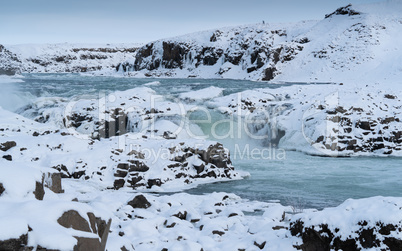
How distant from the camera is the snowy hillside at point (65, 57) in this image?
452 ft

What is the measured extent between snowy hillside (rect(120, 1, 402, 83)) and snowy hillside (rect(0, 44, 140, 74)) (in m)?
47.4

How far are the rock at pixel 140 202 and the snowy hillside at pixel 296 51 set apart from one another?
38537 mm

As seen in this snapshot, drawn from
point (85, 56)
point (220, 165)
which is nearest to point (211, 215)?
point (220, 165)

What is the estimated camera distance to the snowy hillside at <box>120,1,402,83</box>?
55.7 meters

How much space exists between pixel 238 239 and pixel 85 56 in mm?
163009

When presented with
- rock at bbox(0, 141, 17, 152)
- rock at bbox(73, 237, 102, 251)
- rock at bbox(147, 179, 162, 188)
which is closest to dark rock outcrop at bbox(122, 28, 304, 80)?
rock at bbox(147, 179, 162, 188)

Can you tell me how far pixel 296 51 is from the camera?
67.7 metres

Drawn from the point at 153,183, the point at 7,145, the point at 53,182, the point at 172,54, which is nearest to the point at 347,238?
the point at 53,182

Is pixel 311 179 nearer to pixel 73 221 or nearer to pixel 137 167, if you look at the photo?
pixel 137 167

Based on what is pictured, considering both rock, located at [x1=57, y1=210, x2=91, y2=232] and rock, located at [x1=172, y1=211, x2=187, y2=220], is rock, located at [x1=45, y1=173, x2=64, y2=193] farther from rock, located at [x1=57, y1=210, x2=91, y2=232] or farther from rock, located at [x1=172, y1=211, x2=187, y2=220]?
rock, located at [x1=172, y1=211, x2=187, y2=220]

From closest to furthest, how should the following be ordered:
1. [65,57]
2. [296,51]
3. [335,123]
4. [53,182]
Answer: [53,182]
[335,123]
[296,51]
[65,57]

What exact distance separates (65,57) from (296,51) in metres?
115

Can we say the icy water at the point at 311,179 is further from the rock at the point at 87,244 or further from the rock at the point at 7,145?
the rock at the point at 87,244

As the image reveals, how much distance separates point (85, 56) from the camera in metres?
160
